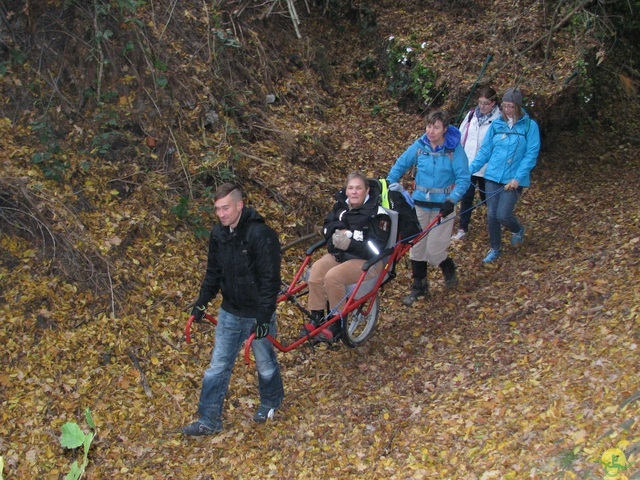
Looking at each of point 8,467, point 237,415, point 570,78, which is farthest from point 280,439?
point 570,78

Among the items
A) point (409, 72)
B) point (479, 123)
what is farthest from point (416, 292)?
point (409, 72)

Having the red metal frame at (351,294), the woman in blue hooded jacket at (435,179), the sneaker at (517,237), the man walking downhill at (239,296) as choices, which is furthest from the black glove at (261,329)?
the sneaker at (517,237)

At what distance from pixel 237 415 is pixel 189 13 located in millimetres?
6274

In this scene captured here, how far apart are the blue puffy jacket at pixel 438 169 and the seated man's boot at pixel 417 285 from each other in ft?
2.31

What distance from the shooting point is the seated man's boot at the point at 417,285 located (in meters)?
7.50

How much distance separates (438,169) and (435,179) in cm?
12

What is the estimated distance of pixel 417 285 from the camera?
298 inches

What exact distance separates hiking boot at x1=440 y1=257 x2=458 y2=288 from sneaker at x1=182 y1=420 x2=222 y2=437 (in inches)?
130

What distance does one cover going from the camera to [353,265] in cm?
614

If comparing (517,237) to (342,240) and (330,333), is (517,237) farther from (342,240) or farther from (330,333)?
(330,333)

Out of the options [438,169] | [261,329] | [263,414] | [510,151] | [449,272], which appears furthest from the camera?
[449,272]

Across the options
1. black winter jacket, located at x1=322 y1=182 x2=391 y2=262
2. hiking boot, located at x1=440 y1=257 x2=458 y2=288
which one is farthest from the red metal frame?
hiking boot, located at x1=440 y1=257 x2=458 y2=288

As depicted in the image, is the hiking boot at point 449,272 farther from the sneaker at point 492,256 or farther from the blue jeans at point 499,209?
the blue jeans at point 499,209

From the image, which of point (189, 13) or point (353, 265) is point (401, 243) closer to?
point (353, 265)
